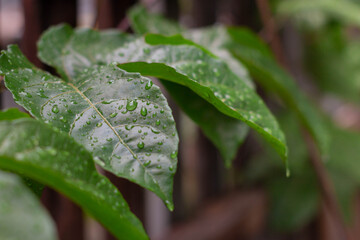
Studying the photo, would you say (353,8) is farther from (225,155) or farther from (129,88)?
(129,88)

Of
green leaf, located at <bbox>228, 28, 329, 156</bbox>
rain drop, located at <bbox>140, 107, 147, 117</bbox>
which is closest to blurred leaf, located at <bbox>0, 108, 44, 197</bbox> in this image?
rain drop, located at <bbox>140, 107, 147, 117</bbox>

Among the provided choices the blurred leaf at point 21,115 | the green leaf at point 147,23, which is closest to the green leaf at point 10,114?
the blurred leaf at point 21,115

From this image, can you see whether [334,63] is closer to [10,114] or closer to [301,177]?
[301,177]

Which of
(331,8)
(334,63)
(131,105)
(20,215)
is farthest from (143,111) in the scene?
(334,63)

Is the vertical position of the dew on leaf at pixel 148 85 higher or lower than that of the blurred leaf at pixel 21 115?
higher

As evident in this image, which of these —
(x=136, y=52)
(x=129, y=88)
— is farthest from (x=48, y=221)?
(x=136, y=52)

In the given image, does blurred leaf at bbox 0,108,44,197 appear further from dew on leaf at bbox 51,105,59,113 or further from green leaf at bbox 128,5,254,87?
green leaf at bbox 128,5,254,87

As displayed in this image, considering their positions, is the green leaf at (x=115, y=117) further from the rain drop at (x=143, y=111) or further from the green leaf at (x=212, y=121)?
the green leaf at (x=212, y=121)
